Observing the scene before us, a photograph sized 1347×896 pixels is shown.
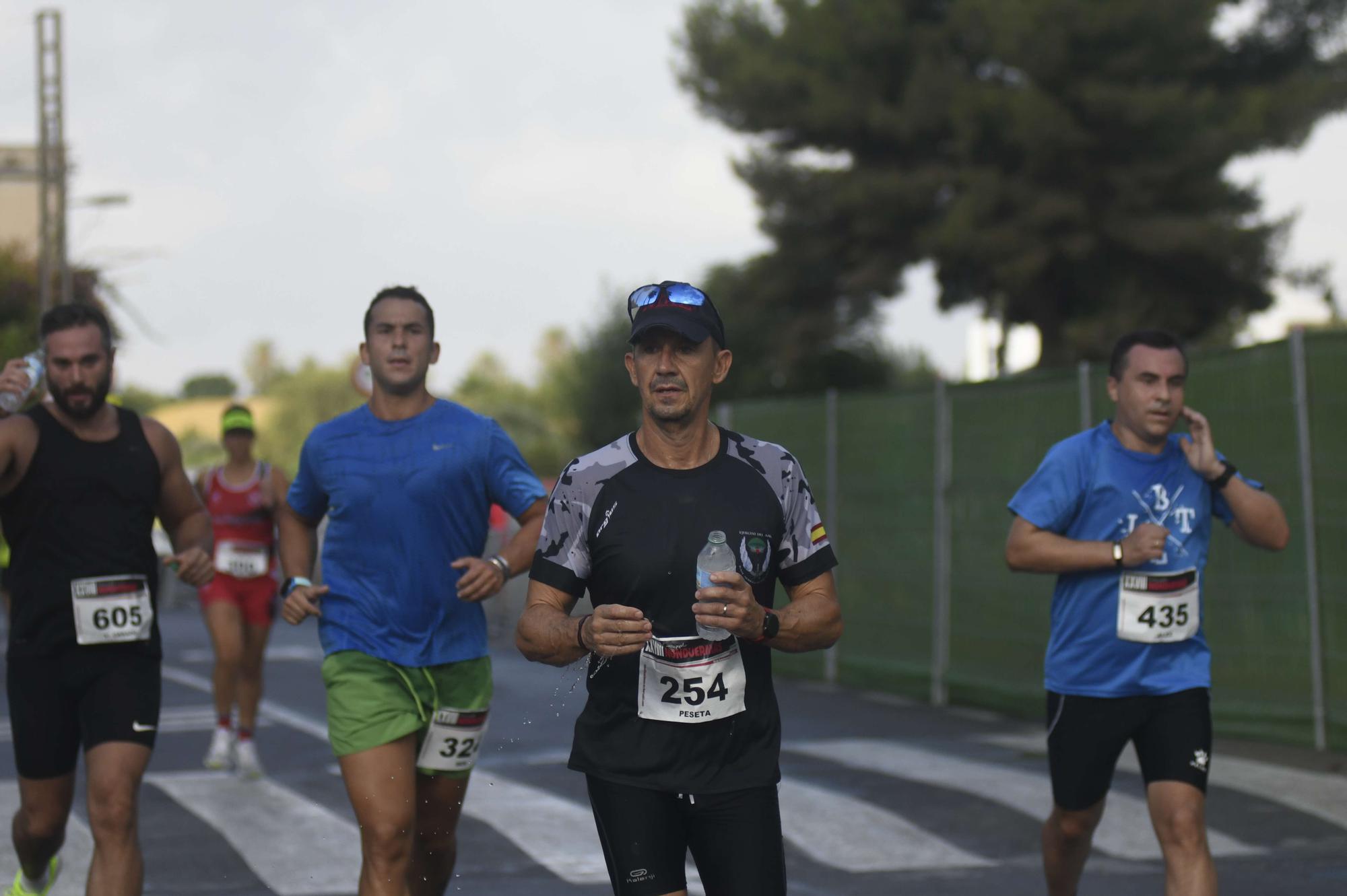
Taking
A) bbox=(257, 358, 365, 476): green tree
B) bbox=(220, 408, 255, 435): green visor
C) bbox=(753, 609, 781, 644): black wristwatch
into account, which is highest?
bbox=(257, 358, 365, 476): green tree

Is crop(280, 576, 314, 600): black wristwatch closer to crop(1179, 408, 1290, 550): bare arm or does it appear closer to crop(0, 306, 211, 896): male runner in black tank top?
crop(0, 306, 211, 896): male runner in black tank top

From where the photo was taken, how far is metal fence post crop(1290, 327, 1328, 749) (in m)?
11.0

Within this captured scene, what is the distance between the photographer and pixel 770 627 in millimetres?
4328

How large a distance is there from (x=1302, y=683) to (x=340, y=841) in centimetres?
578

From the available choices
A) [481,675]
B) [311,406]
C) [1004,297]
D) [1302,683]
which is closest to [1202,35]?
[1004,297]

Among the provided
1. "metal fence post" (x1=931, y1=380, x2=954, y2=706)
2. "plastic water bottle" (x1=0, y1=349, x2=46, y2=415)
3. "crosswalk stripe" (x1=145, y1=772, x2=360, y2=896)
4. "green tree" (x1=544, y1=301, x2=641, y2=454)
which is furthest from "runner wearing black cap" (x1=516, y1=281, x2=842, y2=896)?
"green tree" (x1=544, y1=301, x2=641, y2=454)

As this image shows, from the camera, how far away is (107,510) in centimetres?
618

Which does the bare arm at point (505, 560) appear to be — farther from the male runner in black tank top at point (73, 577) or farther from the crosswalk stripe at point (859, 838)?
the crosswalk stripe at point (859, 838)

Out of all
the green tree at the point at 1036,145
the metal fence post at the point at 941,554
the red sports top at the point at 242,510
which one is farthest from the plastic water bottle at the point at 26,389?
the green tree at the point at 1036,145

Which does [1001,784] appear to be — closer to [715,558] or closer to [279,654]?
[715,558]

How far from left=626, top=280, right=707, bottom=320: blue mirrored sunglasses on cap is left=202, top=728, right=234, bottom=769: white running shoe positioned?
715 cm

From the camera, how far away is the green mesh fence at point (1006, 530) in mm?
11039

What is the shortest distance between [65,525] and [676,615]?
2.60m

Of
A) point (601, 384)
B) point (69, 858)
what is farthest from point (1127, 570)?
point (601, 384)
